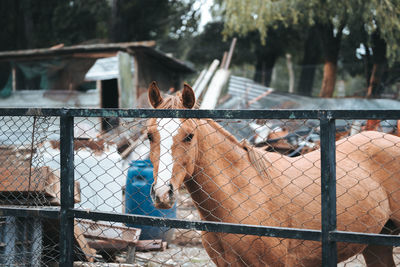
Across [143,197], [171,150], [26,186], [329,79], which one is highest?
[171,150]

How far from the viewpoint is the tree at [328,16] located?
990cm

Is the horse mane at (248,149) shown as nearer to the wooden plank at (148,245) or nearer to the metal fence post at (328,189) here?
the metal fence post at (328,189)

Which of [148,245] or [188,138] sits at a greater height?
[188,138]

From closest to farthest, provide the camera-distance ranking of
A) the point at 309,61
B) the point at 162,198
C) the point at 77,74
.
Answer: the point at 162,198
the point at 77,74
the point at 309,61

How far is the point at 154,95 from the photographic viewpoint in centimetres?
270

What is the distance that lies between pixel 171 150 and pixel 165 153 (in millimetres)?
45

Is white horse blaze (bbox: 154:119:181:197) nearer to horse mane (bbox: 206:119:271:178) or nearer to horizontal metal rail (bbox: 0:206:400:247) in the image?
horizontal metal rail (bbox: 0:206:400:247)

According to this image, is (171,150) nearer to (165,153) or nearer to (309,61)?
(165,153)

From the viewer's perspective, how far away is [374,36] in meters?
11.4

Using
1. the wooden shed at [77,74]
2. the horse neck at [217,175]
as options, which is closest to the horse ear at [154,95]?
the horse neck at [217,175]

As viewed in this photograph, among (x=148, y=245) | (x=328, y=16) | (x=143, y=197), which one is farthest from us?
(x=328, y=16)

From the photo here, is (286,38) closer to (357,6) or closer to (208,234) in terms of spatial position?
(357,6)

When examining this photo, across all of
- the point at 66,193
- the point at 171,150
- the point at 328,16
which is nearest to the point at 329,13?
the point at 328,16

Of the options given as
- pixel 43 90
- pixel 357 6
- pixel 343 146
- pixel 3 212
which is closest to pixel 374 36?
pixel 357 6
